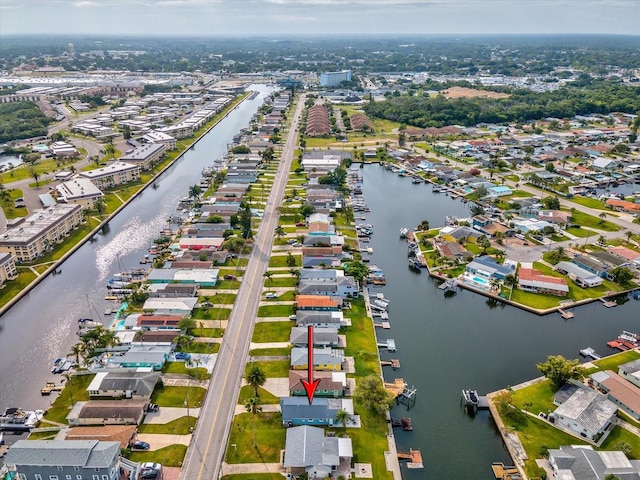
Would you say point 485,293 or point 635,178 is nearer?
point 485,293

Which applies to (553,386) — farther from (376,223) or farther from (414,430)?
(376,223)

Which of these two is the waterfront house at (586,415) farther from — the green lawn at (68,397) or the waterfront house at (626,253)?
the green lawn at (68,397)

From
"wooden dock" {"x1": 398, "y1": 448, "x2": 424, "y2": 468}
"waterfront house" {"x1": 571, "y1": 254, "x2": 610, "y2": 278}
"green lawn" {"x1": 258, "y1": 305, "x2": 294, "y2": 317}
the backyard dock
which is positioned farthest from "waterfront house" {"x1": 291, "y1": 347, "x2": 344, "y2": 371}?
"waterfront house" {"x1": 571, "y1": 254, "x2": 610, "y2": 278}

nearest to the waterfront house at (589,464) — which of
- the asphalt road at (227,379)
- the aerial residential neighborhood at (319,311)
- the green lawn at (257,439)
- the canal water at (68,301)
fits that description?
the aerial residential neighborhood at (319,311)

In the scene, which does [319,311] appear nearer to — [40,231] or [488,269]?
[488,269]

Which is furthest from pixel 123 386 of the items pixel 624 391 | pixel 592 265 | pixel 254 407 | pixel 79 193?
pixel 592 265

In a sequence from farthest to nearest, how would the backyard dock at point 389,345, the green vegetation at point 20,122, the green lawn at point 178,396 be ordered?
the green vegetation at point 20,122 < the backyard dock at point 389,345 < the green lawn at point 178,396

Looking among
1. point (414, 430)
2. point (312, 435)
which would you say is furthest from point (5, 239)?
point (414, 430)
